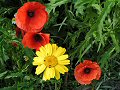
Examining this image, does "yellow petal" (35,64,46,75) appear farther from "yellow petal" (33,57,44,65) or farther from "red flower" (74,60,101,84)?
"red flower" (74,60,101,84)

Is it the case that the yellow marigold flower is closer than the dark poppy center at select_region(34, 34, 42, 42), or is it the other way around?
the yellow marigold flower

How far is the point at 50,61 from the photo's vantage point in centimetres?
168

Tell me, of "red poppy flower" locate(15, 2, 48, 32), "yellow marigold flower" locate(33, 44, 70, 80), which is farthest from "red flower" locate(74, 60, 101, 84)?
"red poppy flower" locate(15, 2, 48, 32)

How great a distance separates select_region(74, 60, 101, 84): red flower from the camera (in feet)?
5.81

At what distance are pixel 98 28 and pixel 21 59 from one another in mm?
641

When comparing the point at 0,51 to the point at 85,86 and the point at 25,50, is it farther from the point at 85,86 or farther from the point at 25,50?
the point at 85,86

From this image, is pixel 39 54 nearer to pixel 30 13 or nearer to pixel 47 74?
pixel 47 74

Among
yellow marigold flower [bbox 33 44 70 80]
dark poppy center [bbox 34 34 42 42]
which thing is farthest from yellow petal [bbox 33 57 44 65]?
dark poppy center [bbox 34 34 42 42]

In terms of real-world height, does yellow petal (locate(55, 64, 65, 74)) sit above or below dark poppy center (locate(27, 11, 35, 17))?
below

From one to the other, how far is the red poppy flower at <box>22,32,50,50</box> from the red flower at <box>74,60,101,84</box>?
20cm

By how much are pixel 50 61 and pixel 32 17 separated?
0.22 metres

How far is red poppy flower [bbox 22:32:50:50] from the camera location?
171 centimetres

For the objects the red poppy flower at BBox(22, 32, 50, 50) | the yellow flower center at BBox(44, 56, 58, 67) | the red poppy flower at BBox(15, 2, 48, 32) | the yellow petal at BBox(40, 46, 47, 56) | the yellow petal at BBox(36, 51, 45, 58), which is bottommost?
the yellow flower center at BBox(44, 56, 58, 67)

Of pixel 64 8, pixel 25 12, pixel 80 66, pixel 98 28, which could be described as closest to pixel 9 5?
pixel 64 8
